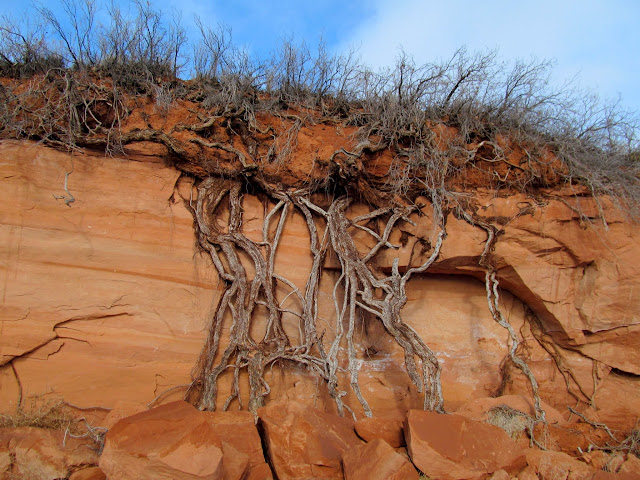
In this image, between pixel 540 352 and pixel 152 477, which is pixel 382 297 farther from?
pixel 152 477

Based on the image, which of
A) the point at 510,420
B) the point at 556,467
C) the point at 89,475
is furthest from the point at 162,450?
the point at 510,420

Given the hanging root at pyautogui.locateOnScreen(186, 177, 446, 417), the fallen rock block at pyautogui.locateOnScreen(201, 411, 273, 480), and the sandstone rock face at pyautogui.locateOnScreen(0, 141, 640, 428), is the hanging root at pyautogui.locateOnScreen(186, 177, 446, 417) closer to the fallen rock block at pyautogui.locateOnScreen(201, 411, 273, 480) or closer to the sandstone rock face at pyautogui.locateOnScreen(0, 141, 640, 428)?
the sandstone rock face at pyautogui.locateOnScreen(0, 141, 640, 428)

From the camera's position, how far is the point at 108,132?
189 inches

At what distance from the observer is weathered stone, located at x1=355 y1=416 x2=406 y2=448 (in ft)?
12.4

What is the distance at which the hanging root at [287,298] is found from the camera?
4.48 meters

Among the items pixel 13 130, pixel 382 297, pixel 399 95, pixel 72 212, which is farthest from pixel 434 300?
pixel 13 130

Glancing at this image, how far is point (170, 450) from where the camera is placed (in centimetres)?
288

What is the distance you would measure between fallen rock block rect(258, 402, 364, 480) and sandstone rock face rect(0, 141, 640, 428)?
1.00 metres

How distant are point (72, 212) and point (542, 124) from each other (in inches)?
219

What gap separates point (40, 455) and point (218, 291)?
2.05m

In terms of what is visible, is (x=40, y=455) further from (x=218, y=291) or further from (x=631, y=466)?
(x=631, y=466)

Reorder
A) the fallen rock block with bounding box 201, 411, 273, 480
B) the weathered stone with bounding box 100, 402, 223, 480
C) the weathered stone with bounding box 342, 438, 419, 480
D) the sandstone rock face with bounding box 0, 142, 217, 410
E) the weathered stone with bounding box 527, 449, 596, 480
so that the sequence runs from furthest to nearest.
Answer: the sandstone rock face with bounding box 0, 142, 217, 410 → the weathered stone with bounding box 527, 449, 596, 480 → the fallen rock block with bounding box 201, 411, 273, 480 → the weathered stone with bounding box 342, 438, 419, 480 → the weathered stone with bounding box 100, 402, 223, 480

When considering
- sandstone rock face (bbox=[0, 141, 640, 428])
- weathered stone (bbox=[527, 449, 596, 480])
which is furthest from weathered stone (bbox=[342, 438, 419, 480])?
sandstone rock face (bbox=[0, 141, 640, 428])

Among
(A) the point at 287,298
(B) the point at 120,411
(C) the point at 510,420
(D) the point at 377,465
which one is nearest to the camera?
(D) the point at 377,465
